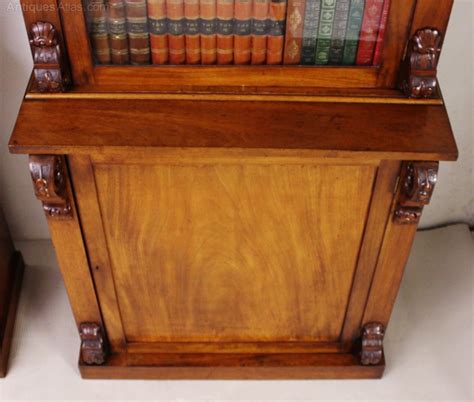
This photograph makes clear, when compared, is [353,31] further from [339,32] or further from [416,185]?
[416,185]

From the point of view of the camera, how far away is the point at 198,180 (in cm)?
136

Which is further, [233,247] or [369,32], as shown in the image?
[233,247]

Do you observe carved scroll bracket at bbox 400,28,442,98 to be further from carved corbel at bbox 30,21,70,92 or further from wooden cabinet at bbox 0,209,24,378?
wooden cabinet at bbox 0,209,24,378

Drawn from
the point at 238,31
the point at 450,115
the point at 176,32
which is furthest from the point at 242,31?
the point at 450,115

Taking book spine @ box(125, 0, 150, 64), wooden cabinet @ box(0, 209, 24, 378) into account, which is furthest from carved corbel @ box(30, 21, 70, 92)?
wooden cabinet @ box(0, 209, 24, 378)

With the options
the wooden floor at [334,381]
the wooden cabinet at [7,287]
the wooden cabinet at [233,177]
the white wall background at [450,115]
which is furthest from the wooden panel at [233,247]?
the white wall background at [450,115]

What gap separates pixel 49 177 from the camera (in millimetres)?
1272

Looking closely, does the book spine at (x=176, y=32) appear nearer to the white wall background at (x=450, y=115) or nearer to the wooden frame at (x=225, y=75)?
the wooden frame at (x=225, y=75)

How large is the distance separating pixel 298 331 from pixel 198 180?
0.61 metres

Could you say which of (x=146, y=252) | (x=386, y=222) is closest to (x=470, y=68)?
(x=386, y=222)

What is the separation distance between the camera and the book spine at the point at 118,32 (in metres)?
1.20

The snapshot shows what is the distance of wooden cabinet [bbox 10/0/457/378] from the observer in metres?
1.24

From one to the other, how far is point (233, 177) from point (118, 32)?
34 centimetres

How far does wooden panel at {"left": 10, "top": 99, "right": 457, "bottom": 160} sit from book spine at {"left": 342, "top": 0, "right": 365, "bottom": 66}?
9 cm
